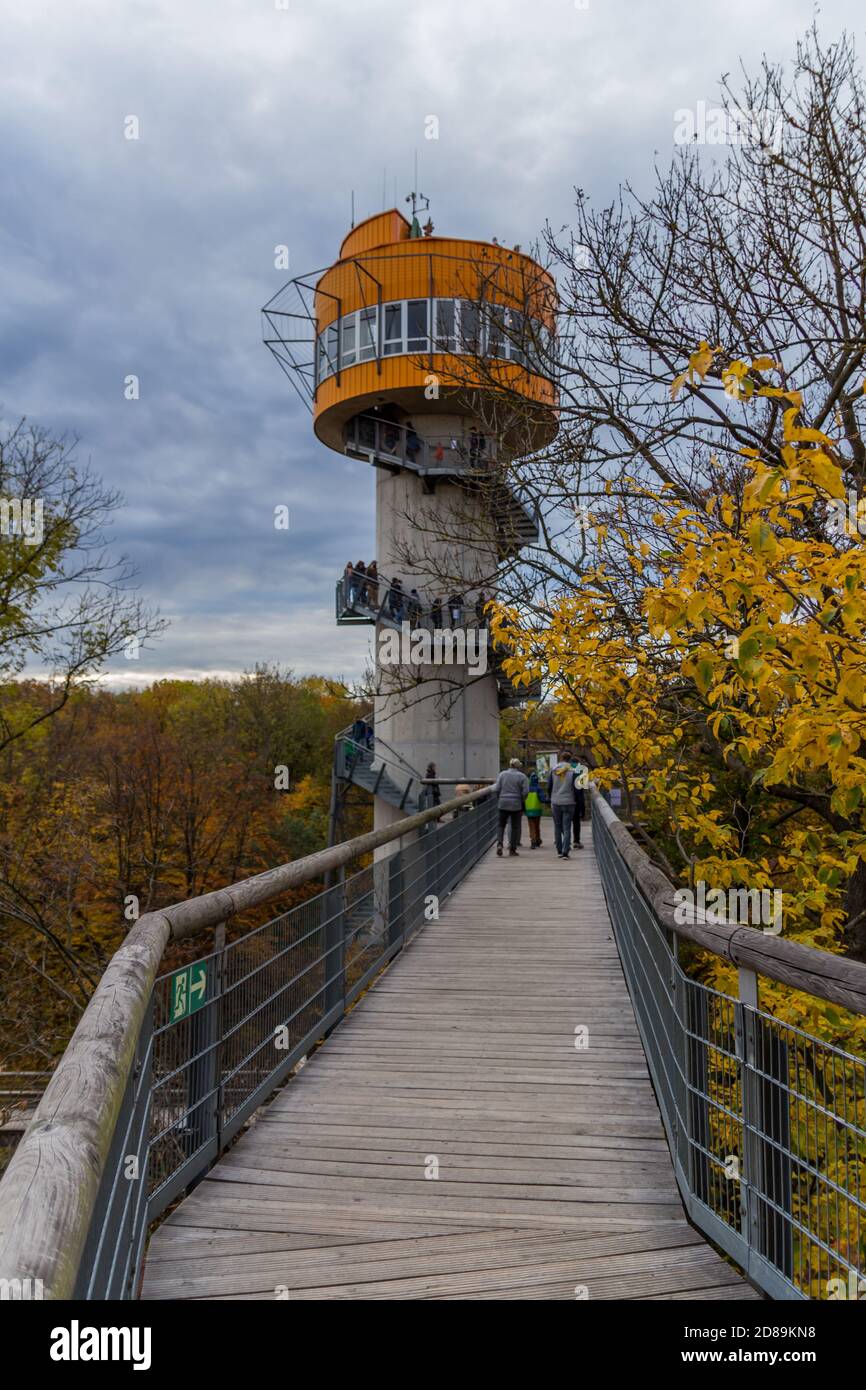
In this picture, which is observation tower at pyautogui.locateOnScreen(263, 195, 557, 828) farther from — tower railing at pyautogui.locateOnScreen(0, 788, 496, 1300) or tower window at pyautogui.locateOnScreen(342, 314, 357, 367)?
tower railing at pyautogui.locateOnScreen(0, 788, 496, 1300)

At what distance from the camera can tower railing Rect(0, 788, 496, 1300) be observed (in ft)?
5.61

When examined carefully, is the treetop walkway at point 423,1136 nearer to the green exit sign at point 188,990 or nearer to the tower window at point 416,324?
the green exit sign at point 188,990

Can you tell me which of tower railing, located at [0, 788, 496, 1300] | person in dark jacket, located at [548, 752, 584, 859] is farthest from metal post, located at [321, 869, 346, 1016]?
person in dark jacket, located at [548, 752, 584, 859]

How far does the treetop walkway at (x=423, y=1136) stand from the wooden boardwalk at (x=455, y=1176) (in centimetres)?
1

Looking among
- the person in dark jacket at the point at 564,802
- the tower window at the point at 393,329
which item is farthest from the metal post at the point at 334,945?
the tower window at the point at 393,329

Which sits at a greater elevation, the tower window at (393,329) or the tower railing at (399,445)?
the tower window at (393,329)

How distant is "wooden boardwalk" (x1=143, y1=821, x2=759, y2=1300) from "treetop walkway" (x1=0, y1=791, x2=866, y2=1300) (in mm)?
15

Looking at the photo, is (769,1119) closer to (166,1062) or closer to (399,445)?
(166,1062)

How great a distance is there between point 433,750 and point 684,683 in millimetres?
21288

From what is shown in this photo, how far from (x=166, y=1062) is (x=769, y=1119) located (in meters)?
2.14

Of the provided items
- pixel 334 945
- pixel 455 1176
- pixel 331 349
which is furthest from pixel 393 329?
pixel 455 1176

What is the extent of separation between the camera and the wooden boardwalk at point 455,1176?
345 centimetres

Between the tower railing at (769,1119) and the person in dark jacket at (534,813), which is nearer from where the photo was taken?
the tower railing at (769,1119)
